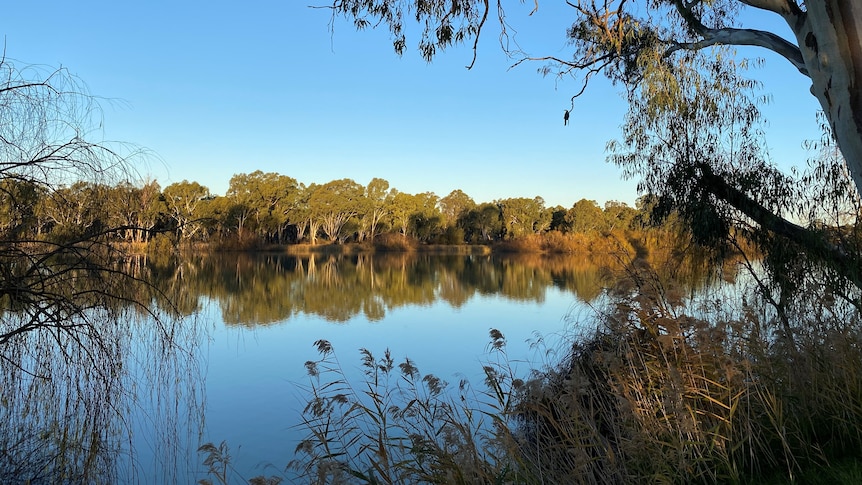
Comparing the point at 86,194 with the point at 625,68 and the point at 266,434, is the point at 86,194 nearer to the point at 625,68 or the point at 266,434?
the point at 266,434

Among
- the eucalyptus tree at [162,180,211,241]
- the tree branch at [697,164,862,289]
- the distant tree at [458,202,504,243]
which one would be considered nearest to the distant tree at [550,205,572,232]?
the distant tree at [458,202,504,243]

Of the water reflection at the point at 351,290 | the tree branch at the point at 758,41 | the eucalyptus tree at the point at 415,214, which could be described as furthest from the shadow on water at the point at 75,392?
the eucalyptus tree at the point at 415,214

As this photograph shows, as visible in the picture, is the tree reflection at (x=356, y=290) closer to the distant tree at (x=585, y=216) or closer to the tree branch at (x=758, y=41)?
the tree branch at (x=758, y=41)

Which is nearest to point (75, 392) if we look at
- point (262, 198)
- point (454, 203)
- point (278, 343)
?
point (278, 343)

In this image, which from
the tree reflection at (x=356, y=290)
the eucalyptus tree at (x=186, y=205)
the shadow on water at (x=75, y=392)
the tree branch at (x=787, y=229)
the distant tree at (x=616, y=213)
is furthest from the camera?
the distant tree at (x=616, y=213)

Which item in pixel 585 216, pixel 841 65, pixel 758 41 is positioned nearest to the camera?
pixel 841 65

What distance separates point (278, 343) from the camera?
8.89 m

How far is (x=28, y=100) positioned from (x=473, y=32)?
3761 millimetres

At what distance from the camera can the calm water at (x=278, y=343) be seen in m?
4.16

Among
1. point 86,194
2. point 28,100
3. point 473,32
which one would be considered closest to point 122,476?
point 86,194

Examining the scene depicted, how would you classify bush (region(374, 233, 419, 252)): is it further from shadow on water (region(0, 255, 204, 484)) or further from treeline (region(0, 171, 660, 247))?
shadow on water (region(0, 255, 204, 484))

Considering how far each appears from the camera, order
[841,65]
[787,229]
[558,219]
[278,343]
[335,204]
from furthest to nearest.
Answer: [558,219], [335,204], [278,343], [787,229], [841,65]

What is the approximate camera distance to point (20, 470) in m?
3.23

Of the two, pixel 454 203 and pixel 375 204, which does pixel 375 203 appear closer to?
pixel 375 204
